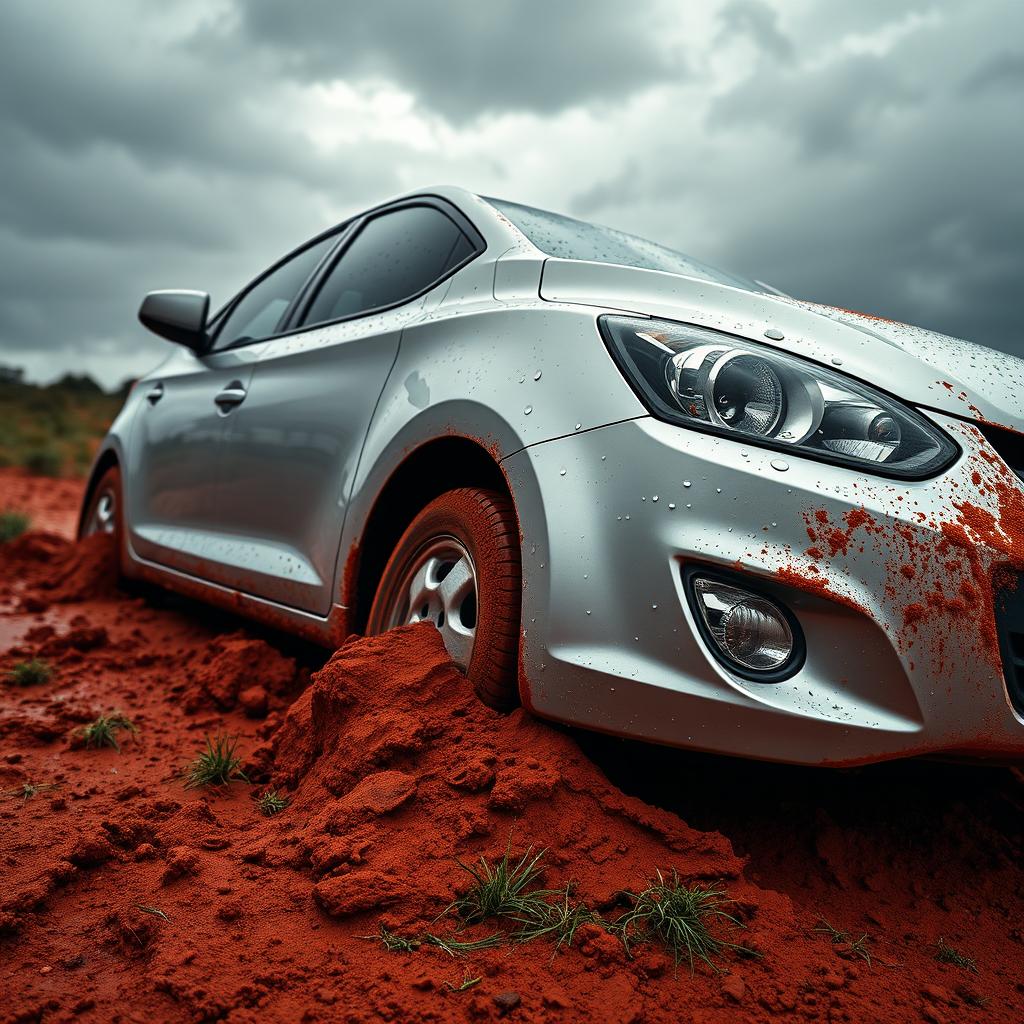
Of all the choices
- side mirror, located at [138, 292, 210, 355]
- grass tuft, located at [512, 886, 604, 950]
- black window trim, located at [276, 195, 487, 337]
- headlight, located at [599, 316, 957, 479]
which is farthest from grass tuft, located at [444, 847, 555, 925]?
side mirror, located at [138, 292, 210, 355]

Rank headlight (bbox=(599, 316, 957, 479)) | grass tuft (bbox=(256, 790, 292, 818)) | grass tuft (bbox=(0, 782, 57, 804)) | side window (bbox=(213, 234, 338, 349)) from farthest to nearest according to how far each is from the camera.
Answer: side window (bbox=(213, 234, 338, 349)), grass tuft (bbox=(0, 782, 57, 804)), grass tuft (bbox=(256, 790, 292, 818)), headlight (bbox=(599, 316, 957, 479))

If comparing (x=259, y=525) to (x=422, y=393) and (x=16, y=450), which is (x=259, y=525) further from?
(x=16, y=450)

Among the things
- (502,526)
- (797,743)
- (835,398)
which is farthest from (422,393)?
(797,743)

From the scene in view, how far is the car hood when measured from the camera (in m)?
1.87

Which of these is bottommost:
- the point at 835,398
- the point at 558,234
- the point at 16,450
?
the point at 16,450

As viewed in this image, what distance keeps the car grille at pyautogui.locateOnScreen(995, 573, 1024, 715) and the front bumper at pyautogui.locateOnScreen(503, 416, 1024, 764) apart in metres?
0.02

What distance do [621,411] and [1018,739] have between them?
937 millimetres

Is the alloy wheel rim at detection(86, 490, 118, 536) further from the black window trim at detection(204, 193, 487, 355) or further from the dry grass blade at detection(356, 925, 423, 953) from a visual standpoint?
the dry grass blade at detection(356, 925, 423, 953)

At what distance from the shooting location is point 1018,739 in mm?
1672

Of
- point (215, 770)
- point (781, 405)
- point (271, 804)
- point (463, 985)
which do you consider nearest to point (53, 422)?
point (215, 770)

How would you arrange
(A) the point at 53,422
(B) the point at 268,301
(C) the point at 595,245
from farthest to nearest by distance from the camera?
(A) the point at 53,422, (B) the point at 268,301, (C) the point at 595,245

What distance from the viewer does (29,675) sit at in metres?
3.31

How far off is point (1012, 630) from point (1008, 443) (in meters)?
0.40

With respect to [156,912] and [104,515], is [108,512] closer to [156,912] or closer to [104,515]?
[104,515]
